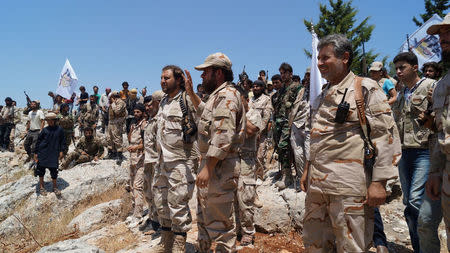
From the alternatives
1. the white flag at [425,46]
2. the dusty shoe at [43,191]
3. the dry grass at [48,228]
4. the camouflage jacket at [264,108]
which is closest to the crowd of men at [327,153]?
the camouflage jacket at [264,108]

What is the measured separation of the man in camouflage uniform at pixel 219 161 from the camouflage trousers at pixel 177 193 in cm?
52

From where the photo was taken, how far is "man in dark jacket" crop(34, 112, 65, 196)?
778cm

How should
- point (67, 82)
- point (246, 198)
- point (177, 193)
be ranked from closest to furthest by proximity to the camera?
point (177, 193), point (246, 198), point (67, 82)

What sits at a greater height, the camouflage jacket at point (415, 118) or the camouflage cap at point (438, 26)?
the camouflage cap at point (438, 26)

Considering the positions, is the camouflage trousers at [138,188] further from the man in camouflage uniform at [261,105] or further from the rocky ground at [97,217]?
the man in camouflage uniform at [261,105]

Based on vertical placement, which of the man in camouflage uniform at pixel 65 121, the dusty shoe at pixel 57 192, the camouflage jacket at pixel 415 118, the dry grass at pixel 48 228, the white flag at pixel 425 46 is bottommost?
the dry grass at pixel 48 228

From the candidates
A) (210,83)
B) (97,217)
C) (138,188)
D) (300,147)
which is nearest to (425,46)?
(300,147)

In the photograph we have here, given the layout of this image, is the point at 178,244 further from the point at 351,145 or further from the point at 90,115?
the point at 90,115

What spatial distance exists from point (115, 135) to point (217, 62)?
7812mm

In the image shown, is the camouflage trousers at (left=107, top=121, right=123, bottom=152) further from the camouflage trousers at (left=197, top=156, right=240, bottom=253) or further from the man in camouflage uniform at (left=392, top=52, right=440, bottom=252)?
the man in camouflage uniform at (left=392, top=52, right=440, bottom=252)

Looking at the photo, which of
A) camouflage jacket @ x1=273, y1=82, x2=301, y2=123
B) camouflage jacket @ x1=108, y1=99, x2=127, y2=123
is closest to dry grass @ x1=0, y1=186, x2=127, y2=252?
camouflage jacket @ x1=108, y1=99, x2=127, y2=123

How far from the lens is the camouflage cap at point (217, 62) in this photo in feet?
10.5

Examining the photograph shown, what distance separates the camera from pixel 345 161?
2.28 m

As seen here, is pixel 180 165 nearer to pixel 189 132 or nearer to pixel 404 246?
pixel 189 132
